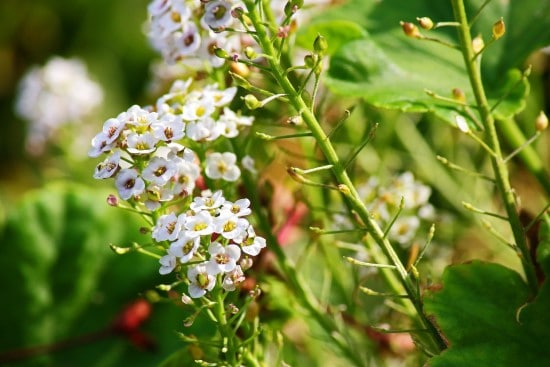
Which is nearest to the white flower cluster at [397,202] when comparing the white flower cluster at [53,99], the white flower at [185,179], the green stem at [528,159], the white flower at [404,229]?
the white flower at [404,229]

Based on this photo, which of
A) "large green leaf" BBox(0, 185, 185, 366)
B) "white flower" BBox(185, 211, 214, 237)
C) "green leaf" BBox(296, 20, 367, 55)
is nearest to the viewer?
"white flower" BBox(185, 211, 214, 237)

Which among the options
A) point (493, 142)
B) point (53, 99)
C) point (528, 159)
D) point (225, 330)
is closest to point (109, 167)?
point (225, 330)

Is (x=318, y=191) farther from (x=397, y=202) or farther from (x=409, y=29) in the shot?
(x=409, y=29)

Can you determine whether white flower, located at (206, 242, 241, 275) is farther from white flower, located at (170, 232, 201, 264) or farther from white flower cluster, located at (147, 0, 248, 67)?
white flower cluster, located at (147, 0, 248, 67)

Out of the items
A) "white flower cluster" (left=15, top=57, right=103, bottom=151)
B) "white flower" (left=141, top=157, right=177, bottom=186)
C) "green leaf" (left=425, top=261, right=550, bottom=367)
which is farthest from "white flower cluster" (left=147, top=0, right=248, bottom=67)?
"white flower cluster" (left=15, top=57, right=103, bottom=151)

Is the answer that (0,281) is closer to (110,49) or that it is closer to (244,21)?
(244,21)

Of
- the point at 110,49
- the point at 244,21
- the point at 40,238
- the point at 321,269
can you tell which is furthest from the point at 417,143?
the point at 110,49

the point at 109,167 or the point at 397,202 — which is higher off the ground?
the point at 109,167
